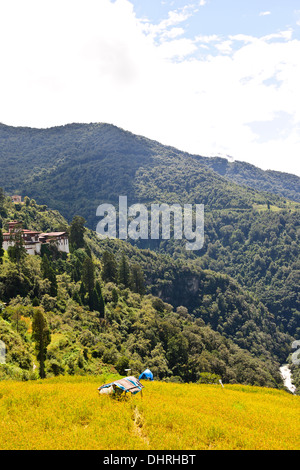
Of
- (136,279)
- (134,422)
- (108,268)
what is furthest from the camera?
(136,279)

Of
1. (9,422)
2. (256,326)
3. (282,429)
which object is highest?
(9,422)

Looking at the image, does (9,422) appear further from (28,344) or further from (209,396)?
(28,344)

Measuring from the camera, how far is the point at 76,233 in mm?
90938

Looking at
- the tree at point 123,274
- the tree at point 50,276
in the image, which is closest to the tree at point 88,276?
the tree at point 50,276

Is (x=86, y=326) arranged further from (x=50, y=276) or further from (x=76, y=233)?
(x=76, y=233)

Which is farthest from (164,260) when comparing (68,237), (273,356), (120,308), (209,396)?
(209,396)

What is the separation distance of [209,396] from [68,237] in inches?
2983

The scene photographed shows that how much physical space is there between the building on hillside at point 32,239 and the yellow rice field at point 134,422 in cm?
5459

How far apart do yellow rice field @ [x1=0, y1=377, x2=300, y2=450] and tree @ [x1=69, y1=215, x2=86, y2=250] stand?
240 ft

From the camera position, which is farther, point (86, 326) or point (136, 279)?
point (136, 279)

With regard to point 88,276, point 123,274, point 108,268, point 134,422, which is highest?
point 134,422

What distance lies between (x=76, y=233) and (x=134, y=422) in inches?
3180

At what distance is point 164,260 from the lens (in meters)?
171

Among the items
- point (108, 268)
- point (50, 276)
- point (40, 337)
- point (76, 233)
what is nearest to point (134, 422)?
point (40, 337)
